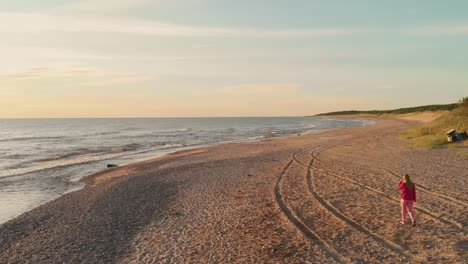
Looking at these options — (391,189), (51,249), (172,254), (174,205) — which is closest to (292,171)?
(391,189)

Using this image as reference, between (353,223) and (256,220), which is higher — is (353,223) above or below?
Answer: above

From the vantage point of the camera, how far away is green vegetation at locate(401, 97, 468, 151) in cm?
2948

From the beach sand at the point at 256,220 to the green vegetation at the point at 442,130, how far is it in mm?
7698

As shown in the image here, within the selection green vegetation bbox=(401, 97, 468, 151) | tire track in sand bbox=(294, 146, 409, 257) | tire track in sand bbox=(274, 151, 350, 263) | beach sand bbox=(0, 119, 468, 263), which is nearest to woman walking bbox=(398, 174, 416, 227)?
beach sand bbox=(0, 119, 468, 263)

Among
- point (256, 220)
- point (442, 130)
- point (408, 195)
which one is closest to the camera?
point (408, 195)

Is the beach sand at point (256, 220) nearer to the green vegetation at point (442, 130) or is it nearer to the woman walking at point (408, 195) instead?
the woman walking at point (408, 195)

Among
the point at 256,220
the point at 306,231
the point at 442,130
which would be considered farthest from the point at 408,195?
the point at 442,130

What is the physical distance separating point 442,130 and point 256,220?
28.7 metres

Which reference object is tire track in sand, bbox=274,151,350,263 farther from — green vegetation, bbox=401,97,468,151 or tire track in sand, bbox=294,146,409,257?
green vegetation, bbox=401,97,468,151

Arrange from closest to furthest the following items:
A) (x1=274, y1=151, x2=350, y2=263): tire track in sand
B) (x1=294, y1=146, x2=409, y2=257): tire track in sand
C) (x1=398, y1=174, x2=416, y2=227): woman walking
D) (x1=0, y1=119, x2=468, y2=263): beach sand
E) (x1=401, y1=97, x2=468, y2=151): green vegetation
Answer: (x1=274, y1=151, x2=350, y2=263): tire track in sand → (x1=294, y1=146, x2=409, y2=257): tire track in sand → (x1=0, y1=119, x2=468, y2=263): beach sand → (x1=398, y1=174, x2=416, y2=227): woman walking → (x1=401, y1=97, x2=468, y2=151): green vegetation

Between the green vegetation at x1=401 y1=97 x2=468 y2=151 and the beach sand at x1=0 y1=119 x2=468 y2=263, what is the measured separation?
7.70 m

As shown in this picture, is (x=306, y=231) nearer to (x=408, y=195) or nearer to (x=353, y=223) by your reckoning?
(x=353, y=223)

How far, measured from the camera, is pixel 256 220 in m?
12.8

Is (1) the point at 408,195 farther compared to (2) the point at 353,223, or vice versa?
(2) the point at 353,223
